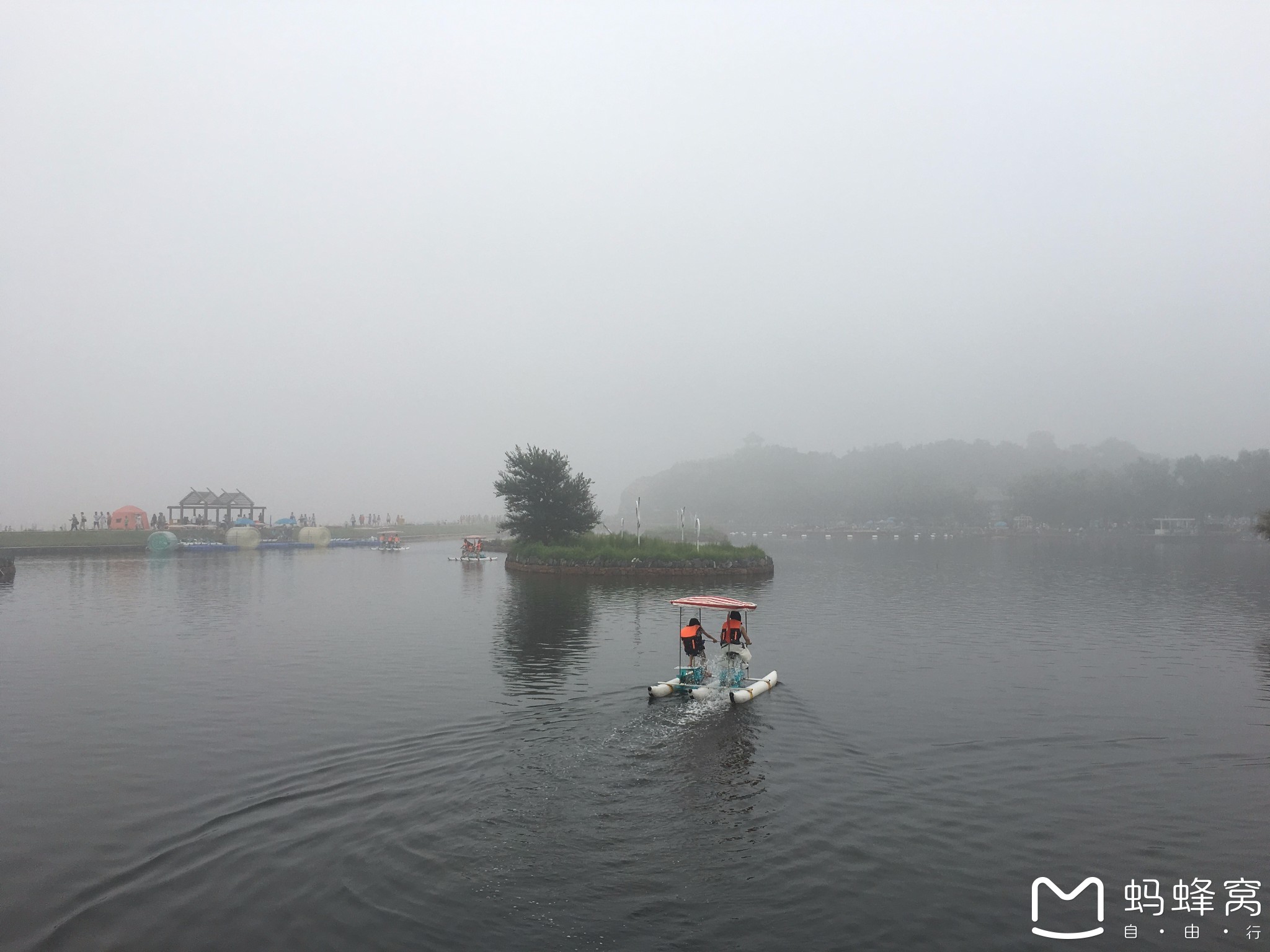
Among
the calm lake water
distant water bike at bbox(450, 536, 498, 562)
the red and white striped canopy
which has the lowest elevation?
the calm lake water

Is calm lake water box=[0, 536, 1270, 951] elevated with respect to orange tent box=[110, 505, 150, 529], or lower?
lower

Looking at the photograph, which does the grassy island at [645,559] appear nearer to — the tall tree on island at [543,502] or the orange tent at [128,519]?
the tall tree on island at [543,502]

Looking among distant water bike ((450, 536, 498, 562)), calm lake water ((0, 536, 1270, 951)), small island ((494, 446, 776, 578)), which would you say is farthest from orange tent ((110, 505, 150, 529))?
calm lake water ((0, 536, 1270, 951))

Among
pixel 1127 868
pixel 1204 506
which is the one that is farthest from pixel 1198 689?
pixel 1204 506

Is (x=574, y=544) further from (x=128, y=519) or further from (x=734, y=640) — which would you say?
(x=128, y=519)

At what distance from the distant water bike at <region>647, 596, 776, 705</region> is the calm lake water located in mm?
637

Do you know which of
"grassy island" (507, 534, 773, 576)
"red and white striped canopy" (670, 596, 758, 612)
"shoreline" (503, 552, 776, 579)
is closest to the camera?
"red and white striped canopy" (670, 596, 758, 612)

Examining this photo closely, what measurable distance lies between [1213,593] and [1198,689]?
3481 centimetres

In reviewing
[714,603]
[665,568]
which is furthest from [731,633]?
[665,568]

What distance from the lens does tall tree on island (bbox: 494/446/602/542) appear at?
2776 inches

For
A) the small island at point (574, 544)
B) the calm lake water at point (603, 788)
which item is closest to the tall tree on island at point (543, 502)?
the small island at point (574, 544)

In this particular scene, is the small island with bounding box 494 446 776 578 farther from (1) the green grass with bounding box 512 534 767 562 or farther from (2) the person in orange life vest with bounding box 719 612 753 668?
(2) the person in orange life vest with bounding box 719 612 753 668

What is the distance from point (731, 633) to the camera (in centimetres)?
2161

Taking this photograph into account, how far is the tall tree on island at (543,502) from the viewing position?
70500mm
